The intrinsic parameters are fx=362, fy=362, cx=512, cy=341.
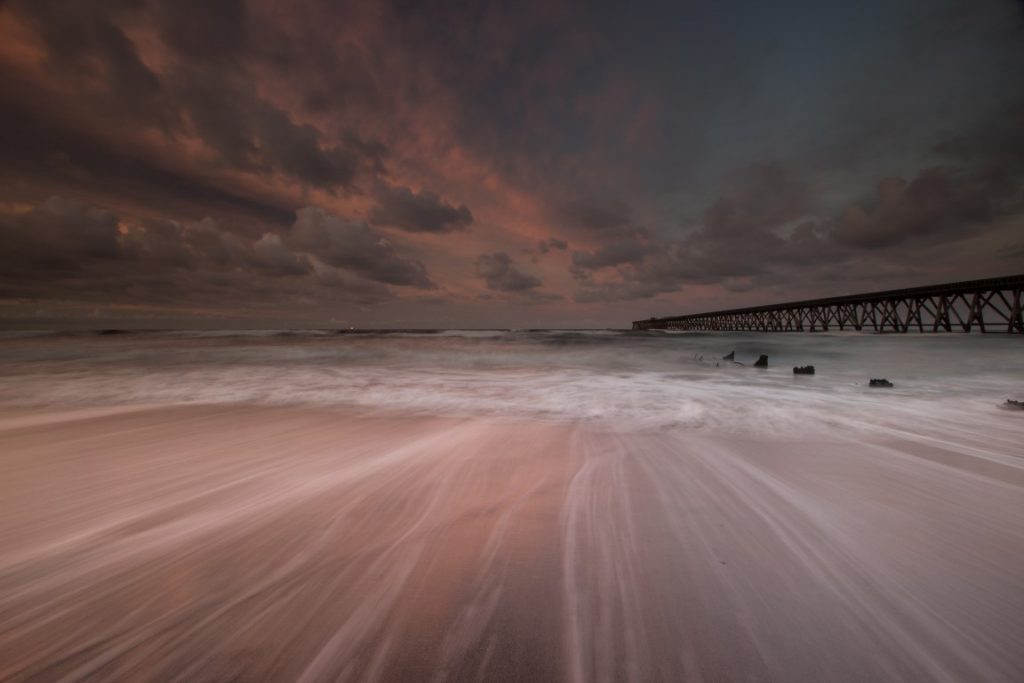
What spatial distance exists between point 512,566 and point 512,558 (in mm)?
61

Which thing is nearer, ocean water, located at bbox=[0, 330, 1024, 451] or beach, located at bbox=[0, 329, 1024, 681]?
beach, located at bbox=[0, 329, 1024, 681]

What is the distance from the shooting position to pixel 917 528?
192 centimetres

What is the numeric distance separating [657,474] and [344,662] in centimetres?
224

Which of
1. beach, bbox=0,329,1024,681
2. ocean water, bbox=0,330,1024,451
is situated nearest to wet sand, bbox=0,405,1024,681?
beach, bbox=0,329,1024,681

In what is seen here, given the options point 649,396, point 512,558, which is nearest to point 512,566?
point 512,558

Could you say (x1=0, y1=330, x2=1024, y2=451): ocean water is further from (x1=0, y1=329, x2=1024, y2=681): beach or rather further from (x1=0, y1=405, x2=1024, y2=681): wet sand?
(x1=0, y1=405, x2=1024, y2=681): wet sand

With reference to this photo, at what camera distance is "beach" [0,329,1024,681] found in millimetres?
1144

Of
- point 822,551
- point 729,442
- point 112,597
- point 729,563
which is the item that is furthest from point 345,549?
point 729,442

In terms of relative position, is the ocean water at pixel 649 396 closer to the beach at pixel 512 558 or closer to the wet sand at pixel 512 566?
the beach at pixel 512 558

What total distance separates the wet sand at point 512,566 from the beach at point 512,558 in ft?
0.03

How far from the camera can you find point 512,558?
1.66 meters

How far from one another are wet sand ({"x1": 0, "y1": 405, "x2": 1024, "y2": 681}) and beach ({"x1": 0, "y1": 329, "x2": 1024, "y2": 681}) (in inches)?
0.4

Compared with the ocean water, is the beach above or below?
above

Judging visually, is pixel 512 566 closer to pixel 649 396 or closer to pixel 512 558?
pixel 512 558
